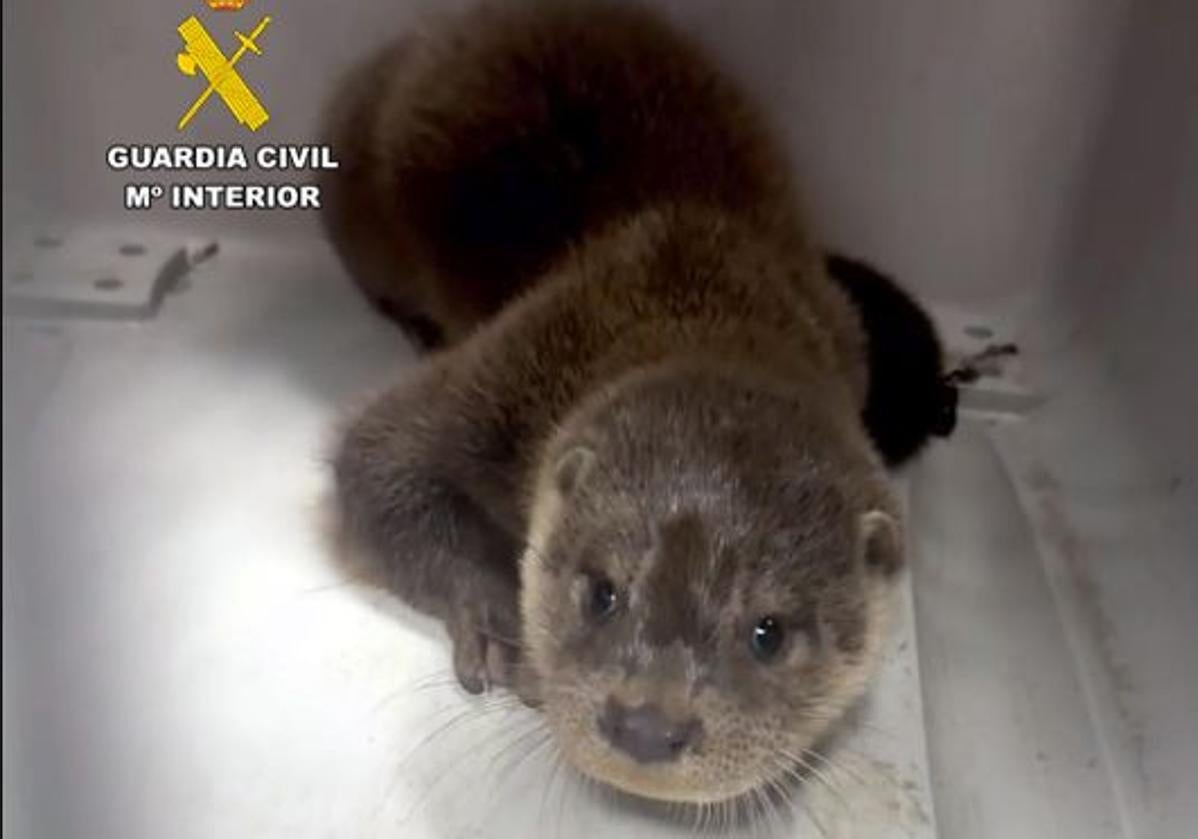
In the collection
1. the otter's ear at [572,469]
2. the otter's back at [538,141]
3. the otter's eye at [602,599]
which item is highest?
the otter's back at [538,141]

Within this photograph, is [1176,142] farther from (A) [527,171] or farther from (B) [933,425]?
(A) [527,171]

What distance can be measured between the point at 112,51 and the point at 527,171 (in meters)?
0.47

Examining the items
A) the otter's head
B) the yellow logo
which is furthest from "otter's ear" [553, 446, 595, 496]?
the yellow logo

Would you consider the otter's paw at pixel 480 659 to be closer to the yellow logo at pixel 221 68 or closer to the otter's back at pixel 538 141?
the otter's back at pixel 538 141

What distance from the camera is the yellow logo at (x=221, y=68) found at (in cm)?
185

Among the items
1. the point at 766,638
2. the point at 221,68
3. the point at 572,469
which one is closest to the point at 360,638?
the point at 572,469

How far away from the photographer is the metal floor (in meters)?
1.63

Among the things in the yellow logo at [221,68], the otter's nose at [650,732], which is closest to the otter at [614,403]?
the otter's nose at [650,732]

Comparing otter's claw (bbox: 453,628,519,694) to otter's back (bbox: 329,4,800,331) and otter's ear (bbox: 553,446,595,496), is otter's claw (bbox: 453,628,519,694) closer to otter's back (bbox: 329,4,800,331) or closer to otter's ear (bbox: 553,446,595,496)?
otter's ear (bbox: 553,446,595,496)

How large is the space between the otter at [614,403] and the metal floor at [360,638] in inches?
3.1

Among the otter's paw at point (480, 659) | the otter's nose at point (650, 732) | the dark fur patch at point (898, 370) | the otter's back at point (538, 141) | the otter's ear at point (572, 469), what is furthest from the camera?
the dark fur patch at point (898, 370)

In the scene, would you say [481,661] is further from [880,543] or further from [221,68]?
[221,68]

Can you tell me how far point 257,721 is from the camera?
1.72 meters

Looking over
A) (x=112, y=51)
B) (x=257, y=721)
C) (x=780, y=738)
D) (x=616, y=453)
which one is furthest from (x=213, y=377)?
(x=780, y=738)
